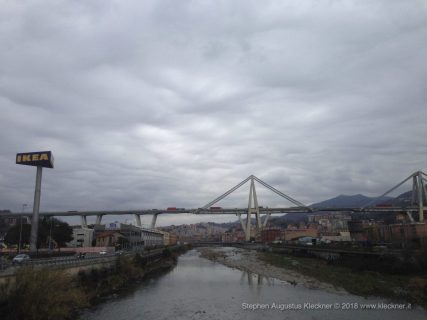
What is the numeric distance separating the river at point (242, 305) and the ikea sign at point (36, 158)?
3376cm

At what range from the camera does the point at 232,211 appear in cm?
16525

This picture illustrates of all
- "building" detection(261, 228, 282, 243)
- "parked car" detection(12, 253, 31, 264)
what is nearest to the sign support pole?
"parked car" detection(12, 253, 31, 264)

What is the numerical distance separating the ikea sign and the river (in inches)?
1329

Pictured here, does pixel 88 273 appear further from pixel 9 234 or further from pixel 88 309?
pixel 9 234

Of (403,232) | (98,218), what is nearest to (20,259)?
(403,232)

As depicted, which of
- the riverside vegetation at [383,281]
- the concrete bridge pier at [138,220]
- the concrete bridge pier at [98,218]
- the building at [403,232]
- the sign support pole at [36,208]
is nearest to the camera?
the riverside vegetation at [383,281]

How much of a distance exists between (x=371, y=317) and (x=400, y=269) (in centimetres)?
2105

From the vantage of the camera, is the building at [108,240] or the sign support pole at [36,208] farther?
the building at [108,240]

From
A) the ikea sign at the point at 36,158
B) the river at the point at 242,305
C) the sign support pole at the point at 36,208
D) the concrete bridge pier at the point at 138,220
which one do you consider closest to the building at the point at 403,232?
the river at the point at 242,305

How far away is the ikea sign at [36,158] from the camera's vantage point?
6384 centimetres

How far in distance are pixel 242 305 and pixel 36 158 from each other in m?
48.5

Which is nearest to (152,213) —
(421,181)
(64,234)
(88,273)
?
(64,234)

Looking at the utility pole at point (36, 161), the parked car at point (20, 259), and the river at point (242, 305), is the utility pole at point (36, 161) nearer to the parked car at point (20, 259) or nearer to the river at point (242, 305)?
the parked car at point (20, 259)

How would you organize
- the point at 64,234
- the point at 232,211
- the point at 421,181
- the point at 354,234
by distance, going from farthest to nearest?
the point at 232,211, the point at 354,234, the point at 421,181, the point at 64,234
